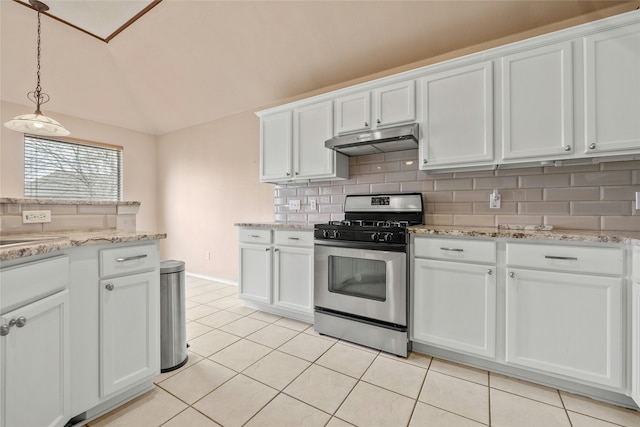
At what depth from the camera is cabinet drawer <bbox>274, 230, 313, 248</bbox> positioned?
2566mm

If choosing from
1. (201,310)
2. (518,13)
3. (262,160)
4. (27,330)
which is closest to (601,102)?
(518,13)

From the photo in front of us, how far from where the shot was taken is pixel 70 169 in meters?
4.00

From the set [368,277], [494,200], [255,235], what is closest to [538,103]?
[494,200]

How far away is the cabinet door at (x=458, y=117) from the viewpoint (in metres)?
2.04

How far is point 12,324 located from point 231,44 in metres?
2.97

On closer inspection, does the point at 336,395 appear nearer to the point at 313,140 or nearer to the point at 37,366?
the point at 37,366

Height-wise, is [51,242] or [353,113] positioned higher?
[353,113]

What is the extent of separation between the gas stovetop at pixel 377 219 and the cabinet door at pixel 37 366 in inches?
66.5

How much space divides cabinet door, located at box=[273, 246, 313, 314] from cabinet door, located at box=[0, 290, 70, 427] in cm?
165

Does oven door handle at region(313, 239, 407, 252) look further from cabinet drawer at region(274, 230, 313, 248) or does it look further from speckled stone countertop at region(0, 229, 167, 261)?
speckled stone countertop at region(0, 229, 167, 261)

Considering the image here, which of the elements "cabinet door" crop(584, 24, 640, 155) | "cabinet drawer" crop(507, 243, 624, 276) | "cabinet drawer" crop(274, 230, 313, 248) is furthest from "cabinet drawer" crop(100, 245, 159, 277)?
"cabinet door" crop(584, 24, 640, 155)

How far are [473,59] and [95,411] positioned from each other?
319 centimetres

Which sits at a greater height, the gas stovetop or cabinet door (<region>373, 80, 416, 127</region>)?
cabinet door (<region>373, 80, 416, 127</region>)

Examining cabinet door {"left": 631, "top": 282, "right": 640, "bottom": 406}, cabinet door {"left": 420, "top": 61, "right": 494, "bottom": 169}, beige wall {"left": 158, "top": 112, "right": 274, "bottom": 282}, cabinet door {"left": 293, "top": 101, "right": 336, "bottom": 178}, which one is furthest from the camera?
beige wall {"left": 158, "top": 112, "right": 274, "bottom": 282}
